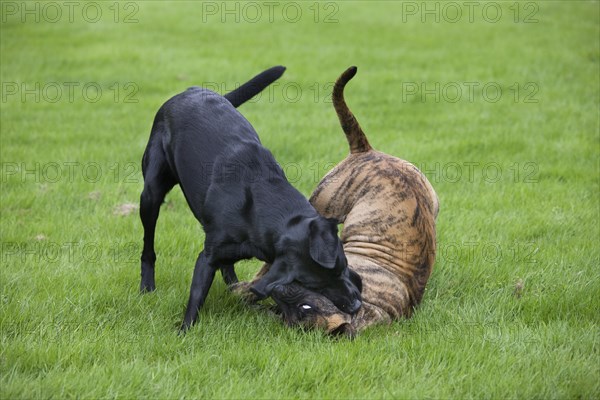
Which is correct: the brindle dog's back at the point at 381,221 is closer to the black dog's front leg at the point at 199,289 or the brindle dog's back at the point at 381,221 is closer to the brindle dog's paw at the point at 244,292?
the brindle dog's paw at the point at 244,292

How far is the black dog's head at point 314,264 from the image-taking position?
407 centimetres

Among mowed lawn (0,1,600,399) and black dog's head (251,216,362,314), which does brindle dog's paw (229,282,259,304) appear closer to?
mowed lawn (0,1,600,399)

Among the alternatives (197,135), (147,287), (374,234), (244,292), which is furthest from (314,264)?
(147,287)

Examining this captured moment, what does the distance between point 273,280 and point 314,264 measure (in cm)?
27

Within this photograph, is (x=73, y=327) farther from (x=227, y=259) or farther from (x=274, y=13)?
(x=274, y=13)

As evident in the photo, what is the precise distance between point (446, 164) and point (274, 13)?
9.17m

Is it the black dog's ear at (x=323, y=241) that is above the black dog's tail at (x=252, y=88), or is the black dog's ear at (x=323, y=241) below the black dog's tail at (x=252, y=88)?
below

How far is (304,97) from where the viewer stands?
11180 mm

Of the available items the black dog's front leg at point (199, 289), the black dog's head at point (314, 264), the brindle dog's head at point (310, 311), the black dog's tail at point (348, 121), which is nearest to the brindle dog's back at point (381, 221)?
the black dog's tail at point (348, 121)

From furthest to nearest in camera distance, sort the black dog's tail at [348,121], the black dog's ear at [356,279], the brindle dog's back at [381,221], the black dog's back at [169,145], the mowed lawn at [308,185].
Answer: the black dog's tail at [348,121]
the black dog's back at [169,145]
the brindle dog's back at [381,221]
the black dog's ear at [356,279]
the mowed lawn at [308,185]

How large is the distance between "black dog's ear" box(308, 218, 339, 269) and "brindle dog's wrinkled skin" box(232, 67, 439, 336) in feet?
0.95

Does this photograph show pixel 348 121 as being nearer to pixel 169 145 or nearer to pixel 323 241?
pixel 169 145

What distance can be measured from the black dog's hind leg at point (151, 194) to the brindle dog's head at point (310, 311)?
4.38 feet

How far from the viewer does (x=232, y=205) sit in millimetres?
4516
